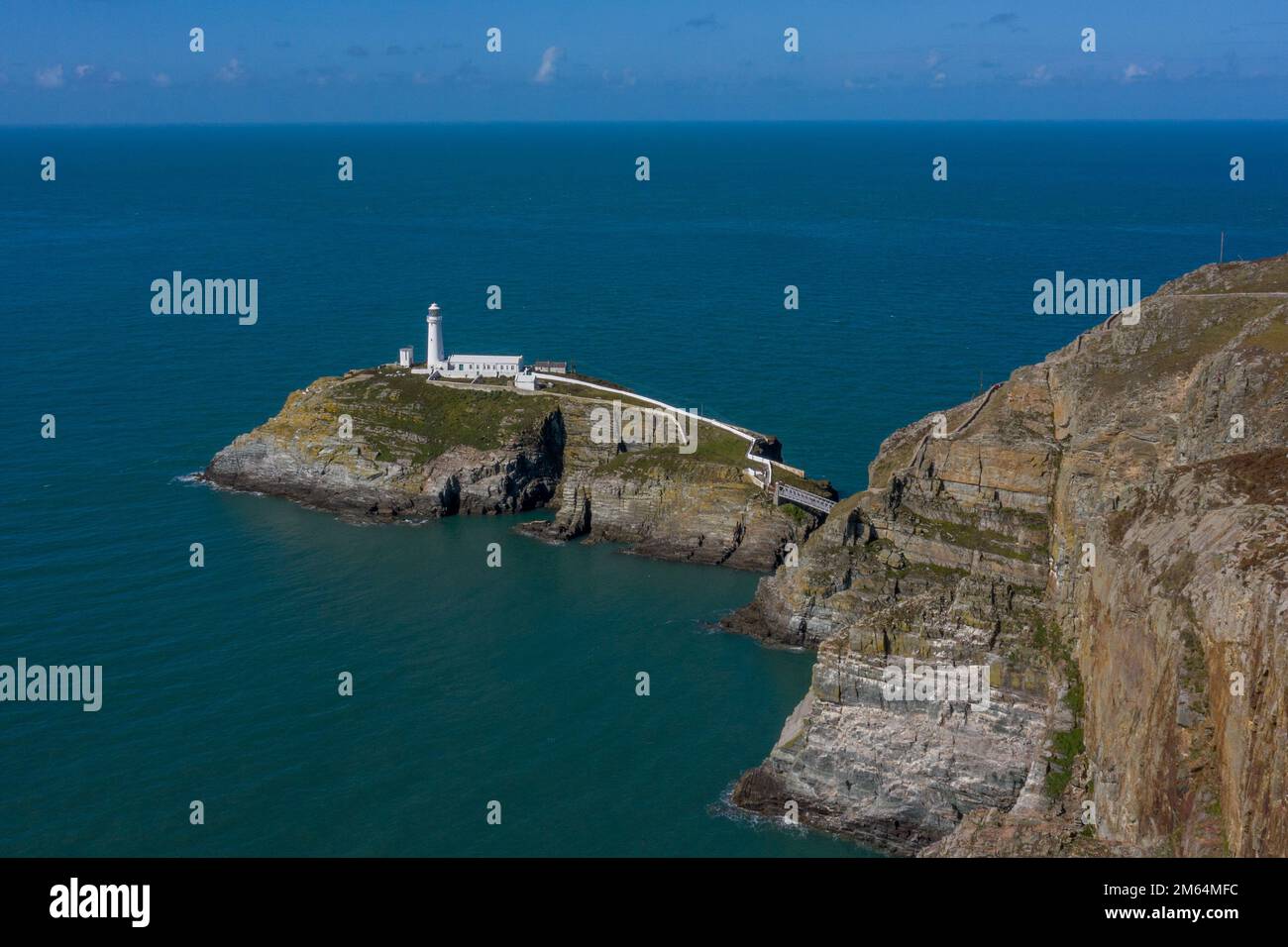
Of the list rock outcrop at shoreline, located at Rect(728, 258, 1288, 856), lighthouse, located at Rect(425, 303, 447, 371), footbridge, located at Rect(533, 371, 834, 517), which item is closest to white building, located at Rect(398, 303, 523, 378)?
lighthouse, located at Rect(425, 303, 447, 371)

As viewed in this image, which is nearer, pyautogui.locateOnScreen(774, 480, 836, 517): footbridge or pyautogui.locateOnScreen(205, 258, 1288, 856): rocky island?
pyautogui.locateOnScreen(205, 258, 1288, 856): rocky island

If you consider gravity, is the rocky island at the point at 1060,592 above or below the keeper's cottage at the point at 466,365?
below

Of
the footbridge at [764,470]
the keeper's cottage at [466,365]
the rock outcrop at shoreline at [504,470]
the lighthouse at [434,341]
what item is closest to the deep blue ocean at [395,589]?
the rock outcrop at shoreline at [504,470]

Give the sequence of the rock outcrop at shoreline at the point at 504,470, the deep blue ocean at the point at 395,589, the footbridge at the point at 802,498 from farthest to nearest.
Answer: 1. the rock outcrop at shoreline at the point at 504,470
2. the footbridge at the point at 802,498
3. the deep blue ocean at the point at 395,589

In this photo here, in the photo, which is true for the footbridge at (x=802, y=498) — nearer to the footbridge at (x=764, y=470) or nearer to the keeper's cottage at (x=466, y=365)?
the footbridge at (x=764, y=470)

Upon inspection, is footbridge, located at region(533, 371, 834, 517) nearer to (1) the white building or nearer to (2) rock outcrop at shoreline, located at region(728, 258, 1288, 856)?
(1) the white building

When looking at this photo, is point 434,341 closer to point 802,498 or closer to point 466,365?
point 466,365

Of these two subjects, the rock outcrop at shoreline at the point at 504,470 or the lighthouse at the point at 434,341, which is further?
the lighthouse at the point at 434,341
